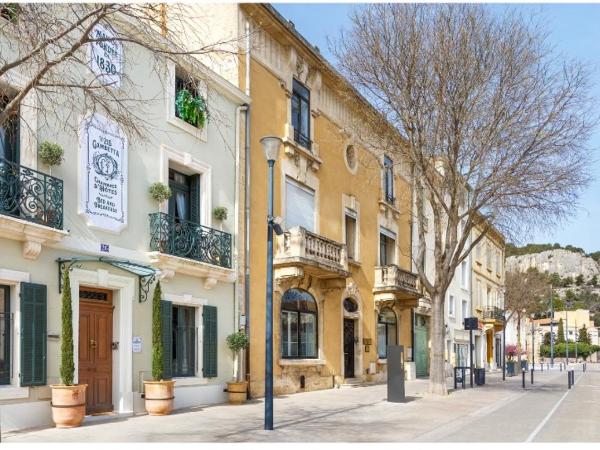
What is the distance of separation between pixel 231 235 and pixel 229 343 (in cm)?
272

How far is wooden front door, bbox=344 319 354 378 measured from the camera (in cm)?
2576

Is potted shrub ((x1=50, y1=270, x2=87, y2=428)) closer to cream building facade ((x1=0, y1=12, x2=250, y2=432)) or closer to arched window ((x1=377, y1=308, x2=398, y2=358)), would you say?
cream building facade ((x1=0, y1=12, x2=250, y2=432))

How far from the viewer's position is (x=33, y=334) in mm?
12273

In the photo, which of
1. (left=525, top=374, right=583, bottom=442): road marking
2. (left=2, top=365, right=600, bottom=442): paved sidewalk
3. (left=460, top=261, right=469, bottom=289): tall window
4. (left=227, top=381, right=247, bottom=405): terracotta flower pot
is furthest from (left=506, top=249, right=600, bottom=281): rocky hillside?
(left=227, top=381, right=247, bottom=405): terracotta flower pot

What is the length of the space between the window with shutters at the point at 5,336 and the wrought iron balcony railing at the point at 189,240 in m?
3.93

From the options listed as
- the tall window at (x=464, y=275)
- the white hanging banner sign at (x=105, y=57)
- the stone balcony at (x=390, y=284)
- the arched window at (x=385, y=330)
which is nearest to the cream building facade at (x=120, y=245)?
the white hanging banner sign at (x=105, y=57)

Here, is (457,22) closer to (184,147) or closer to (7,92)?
(184,147)

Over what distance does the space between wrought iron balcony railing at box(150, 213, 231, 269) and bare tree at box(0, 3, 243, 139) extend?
247cm

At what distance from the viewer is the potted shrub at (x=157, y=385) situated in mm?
14438

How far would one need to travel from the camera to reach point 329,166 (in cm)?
2467

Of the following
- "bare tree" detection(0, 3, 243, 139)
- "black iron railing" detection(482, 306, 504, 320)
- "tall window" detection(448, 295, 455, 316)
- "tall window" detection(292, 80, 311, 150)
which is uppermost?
"tall window" detection(292, 80, 311, 150)

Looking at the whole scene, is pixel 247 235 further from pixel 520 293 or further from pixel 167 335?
pixel 520 293

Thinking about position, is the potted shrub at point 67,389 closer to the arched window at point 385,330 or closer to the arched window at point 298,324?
the arched window at point 298,324

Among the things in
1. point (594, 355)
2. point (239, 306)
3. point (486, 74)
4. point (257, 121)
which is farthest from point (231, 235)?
point (594, 355)
